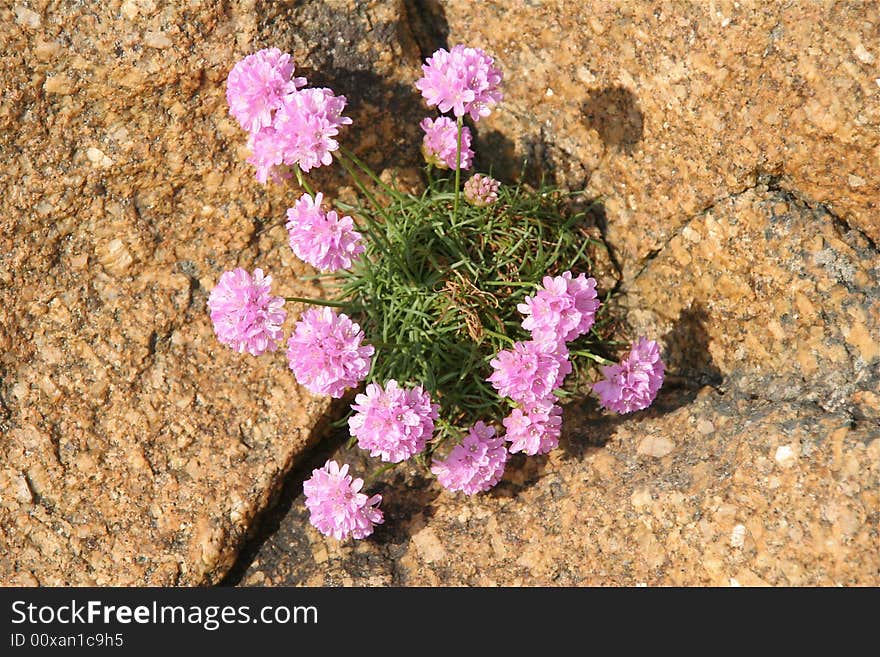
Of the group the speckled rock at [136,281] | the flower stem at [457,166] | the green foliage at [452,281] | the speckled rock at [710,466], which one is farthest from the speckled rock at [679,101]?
the speckled rock at [136,281]

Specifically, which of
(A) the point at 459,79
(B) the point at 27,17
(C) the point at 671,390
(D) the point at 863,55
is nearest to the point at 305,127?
(A) the point at 459,79

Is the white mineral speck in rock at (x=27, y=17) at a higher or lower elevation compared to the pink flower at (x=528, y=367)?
higher

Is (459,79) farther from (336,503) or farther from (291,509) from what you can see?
(291,509)

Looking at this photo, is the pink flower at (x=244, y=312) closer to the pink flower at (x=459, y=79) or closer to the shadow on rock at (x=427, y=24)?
the pink flower at (x=459, y=79)

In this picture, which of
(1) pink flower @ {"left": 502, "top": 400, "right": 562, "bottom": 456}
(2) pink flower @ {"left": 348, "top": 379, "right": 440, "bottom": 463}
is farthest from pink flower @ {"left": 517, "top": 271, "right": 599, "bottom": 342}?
(2) pink flower @ {"left": 348, "top": 379, "right": 440, "bottom": 463}

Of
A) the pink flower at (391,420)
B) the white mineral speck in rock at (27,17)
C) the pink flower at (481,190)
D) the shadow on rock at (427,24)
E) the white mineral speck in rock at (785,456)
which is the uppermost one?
the white mineral speck in rock at (27,17)

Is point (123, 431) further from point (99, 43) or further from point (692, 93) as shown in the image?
point (692, 93)

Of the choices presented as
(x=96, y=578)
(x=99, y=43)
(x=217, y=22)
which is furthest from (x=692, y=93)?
(x=96, y=578)
